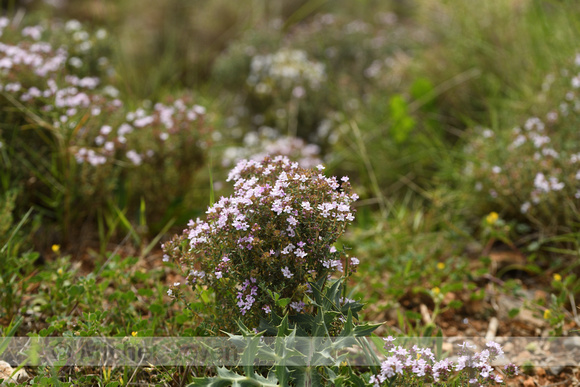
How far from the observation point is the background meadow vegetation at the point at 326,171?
2137 millimetres

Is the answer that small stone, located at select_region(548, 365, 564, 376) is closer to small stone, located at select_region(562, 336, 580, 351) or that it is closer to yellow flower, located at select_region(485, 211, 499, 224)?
small stone, located at select_region(562, 336, 580, 351)

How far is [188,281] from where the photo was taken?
64.1 inches

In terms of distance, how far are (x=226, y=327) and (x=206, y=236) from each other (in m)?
0.29

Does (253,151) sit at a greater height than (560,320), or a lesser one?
greater

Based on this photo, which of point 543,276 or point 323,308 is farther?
point 543,276

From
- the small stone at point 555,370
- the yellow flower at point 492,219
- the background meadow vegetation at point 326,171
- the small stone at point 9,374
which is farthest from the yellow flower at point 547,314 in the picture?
the small stone at point 9,374

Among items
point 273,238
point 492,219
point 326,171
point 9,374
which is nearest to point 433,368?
point 273,238

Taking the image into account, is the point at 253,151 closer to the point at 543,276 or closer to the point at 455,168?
the point at 455,168

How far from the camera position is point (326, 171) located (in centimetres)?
187

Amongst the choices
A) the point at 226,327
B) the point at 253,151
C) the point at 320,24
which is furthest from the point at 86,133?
the point at 320,24

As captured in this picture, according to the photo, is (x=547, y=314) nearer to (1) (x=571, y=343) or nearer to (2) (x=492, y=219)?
(1) (x=571, y=343)

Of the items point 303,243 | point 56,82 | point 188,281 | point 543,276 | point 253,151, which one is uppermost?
point 253,151

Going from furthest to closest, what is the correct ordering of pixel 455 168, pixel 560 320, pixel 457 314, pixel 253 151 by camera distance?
pixel 253 151 → pixel 455 168 → pixel 457 314 → pixel 560 320

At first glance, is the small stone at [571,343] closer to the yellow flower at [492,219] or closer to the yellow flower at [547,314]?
the yellow flower at [547,314]
